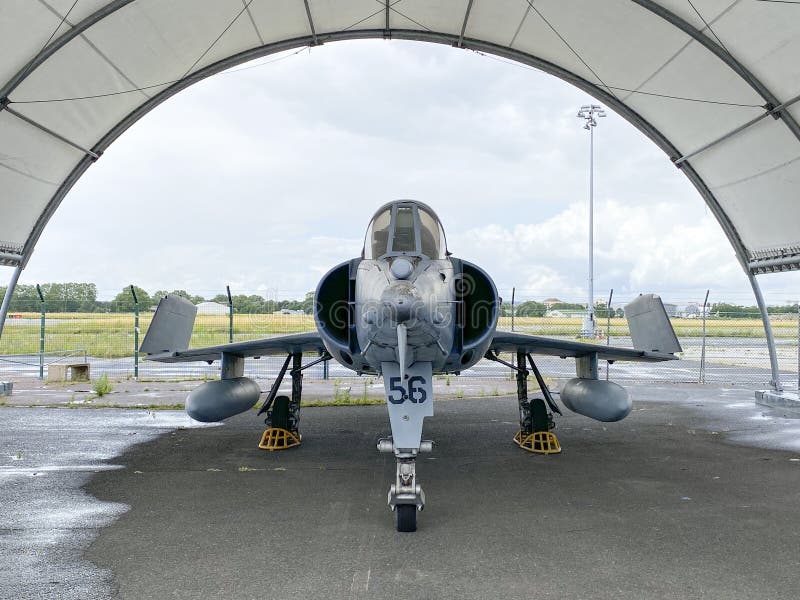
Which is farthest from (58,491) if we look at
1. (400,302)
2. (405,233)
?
(405,233)

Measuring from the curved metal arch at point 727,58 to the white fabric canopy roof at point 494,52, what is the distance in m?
0.02

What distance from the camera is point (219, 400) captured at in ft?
27.1

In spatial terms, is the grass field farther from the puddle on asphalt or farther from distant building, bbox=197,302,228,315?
the puddle on asphalt

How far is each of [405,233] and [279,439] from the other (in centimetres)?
430

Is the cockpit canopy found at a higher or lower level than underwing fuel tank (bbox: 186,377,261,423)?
higher

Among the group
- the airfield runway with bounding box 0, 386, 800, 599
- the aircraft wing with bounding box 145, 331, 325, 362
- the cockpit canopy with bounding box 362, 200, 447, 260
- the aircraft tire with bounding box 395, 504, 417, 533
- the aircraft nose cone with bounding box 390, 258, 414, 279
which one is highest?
the cockpit canopy with bounding box 362, 200, 447, 260

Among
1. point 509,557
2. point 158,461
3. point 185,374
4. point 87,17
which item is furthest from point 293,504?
point 185,374

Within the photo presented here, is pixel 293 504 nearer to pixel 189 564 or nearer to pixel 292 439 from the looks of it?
pixel 189 564

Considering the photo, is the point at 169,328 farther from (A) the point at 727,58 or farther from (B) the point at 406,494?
(A) the point at 727,58

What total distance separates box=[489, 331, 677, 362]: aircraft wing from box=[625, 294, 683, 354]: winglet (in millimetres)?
157

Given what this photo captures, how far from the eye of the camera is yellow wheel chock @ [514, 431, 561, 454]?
8.14m

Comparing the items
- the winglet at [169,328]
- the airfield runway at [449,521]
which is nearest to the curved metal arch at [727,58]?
the airfield runway at [449,521]

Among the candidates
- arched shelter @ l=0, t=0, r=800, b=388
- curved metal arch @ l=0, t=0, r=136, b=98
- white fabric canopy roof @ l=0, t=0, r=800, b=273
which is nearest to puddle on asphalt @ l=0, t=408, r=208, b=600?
arched shelter @ l=0, t=0, r=800, b=388

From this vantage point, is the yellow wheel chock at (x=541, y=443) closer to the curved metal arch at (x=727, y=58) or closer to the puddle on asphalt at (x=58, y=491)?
the puddle on asphalt at (x=58, y=491)
